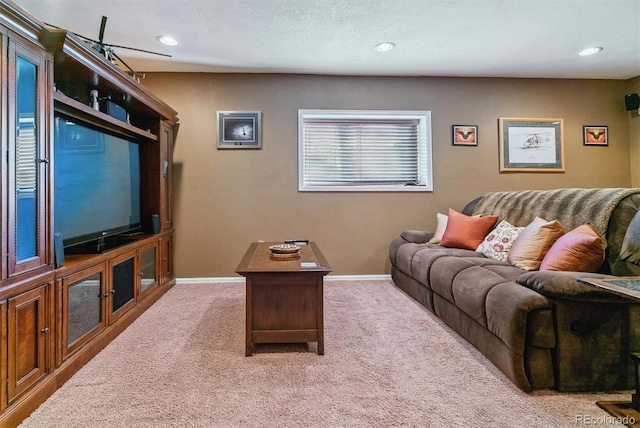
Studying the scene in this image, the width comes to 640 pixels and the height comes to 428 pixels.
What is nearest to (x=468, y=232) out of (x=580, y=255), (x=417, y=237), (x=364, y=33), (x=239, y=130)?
(x=417, y=237)

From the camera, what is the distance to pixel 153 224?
306 centimetres

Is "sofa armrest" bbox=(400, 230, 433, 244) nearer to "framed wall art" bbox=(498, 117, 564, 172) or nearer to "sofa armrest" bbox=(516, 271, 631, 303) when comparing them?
"framed wall art" bbox=(498, 117, 564, 172)

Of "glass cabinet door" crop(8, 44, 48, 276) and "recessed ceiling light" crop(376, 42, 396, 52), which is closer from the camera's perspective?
"glass cabinet door" crop(8, 44, 48, 276)

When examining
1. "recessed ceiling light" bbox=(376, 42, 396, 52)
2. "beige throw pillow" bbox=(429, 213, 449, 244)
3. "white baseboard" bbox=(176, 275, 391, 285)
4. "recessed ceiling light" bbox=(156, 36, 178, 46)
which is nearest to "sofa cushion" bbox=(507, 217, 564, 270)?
"beige throw pillow" bbox=(429, 213, 449, 244)

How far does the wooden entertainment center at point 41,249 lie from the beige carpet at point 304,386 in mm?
146

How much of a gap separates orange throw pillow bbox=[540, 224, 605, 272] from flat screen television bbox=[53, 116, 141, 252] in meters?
2.94

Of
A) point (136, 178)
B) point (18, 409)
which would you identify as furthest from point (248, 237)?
point (18, 409)

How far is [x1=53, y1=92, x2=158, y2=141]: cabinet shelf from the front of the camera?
70.9 inches

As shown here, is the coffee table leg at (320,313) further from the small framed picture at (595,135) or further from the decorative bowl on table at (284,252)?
the small framed picture at (595,135)

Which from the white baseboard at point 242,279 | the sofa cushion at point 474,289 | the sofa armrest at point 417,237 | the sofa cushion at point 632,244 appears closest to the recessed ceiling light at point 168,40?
the white baseboard at point 242,279

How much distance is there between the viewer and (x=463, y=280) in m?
2.05

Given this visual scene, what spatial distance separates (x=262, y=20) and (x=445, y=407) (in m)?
2.86

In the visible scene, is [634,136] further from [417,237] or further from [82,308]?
[82,308]

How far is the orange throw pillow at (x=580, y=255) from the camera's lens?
1.81 m
